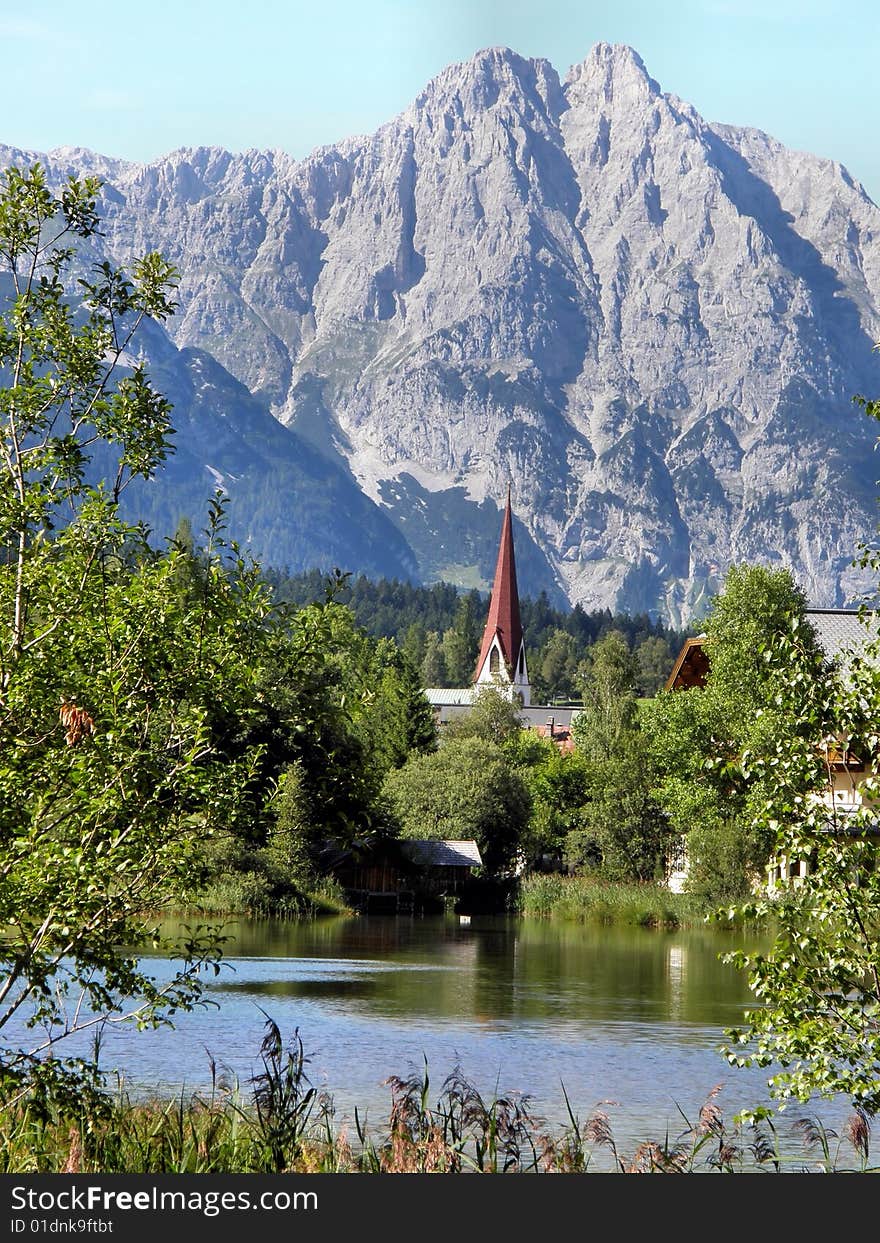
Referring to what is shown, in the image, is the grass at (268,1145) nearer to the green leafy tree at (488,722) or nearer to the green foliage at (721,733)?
the green foliage at (721,733)

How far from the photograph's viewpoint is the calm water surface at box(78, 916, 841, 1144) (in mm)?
26812

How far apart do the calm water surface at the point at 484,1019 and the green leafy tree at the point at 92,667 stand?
5751mm

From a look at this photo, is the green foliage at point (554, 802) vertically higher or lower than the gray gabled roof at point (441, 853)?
higher

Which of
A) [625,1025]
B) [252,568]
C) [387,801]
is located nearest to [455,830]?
[387,801]

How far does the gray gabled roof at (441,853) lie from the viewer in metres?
75.4

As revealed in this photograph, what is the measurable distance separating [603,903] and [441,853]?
9672mm

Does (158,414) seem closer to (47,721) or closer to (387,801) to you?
(47,721)

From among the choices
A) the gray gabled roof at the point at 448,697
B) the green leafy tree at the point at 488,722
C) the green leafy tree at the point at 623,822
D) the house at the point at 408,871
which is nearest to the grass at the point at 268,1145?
the green leafy tree at the point at 623,822

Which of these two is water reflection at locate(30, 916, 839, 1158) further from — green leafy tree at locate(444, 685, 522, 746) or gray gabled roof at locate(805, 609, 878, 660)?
green leafy tree at locate(444, 685, 522, 746)

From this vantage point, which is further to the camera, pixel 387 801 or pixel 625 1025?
pixel 387 801

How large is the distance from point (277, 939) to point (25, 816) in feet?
139

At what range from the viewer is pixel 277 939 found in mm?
55406

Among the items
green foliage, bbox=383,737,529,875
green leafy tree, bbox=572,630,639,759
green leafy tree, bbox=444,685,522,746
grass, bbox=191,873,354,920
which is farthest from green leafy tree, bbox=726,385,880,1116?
green leafy tree, bbox=444,685,522,746

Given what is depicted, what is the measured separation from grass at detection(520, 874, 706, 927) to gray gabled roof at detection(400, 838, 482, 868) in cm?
310
